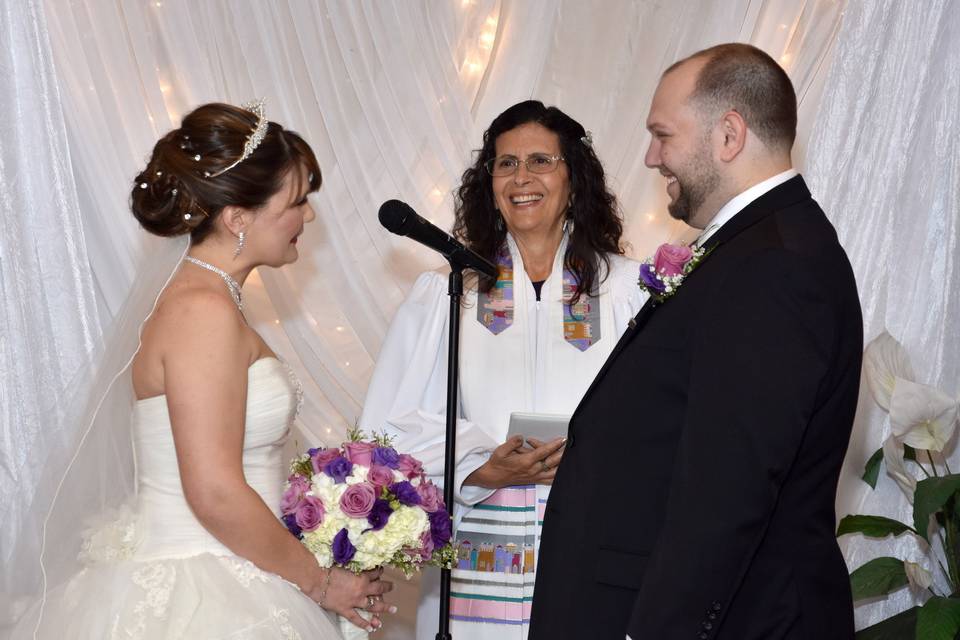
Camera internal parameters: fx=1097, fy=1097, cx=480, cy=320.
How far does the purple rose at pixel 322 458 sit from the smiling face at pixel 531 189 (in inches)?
41.6

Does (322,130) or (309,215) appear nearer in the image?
(309,215)

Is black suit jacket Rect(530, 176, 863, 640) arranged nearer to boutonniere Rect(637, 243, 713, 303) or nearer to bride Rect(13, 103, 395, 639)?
boutonniere Rect(637, 243, 713, 303)

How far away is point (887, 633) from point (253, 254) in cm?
197

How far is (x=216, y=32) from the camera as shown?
11.7ft

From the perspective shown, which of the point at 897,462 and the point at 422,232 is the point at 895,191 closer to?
the point at 897,462

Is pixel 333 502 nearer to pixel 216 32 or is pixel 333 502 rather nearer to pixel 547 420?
pixel 547 420

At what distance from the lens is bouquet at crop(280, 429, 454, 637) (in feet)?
7.68

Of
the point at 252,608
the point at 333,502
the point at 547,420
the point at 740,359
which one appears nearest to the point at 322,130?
the point at 547,420

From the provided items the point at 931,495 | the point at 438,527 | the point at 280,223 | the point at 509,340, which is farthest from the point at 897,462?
the point at 280,223

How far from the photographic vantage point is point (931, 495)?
2.84 meters

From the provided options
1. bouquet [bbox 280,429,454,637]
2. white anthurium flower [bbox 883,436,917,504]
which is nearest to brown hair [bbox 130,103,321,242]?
bouquet [bbox 280,429,454,637]

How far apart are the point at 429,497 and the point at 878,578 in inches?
54.2

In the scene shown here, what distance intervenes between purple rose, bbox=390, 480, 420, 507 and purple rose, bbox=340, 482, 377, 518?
0.23 ft

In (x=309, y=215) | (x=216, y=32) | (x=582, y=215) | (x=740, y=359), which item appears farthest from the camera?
(x=216, y=32)
